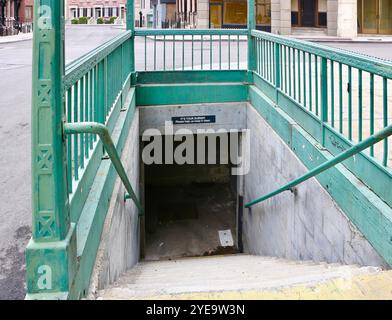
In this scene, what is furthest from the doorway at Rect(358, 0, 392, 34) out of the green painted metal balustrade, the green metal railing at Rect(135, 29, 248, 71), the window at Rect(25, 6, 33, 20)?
the window at Rect(25, 6, 33, 20)

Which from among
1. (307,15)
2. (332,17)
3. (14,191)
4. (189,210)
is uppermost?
(307,15)

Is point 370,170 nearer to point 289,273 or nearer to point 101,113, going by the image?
point 289,273

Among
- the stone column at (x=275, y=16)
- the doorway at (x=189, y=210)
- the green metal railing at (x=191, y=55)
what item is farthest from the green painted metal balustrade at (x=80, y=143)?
the stone column at (x=275, y=16)

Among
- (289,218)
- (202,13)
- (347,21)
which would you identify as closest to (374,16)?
(347,21)

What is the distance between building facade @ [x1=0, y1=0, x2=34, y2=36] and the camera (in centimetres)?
3741

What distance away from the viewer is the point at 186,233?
1038cm

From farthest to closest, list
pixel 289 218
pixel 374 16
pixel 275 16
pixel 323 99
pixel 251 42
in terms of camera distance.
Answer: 1. pixel 374 16
2. pixel 275 16
3. pixel 251 42
4. pixel 289 218
5. pixel 323 99

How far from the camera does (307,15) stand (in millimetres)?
33406

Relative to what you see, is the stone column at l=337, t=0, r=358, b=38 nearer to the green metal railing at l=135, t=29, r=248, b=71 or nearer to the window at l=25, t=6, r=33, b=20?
the green metal railing at l=135, t=29, r=248, b=71

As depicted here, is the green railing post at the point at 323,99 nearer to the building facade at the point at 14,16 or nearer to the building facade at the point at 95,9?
the building facade at the point at 14,16

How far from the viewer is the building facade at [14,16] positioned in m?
37.4

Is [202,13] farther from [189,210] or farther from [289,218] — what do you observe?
[289,218]

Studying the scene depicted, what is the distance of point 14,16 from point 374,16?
32.4m
